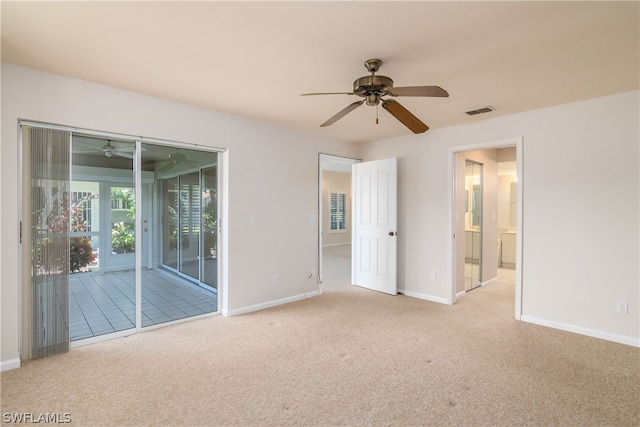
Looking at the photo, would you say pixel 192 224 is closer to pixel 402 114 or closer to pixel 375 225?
pixel 375 225

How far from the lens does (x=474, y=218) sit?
538 cm

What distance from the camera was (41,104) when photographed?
2699 mm

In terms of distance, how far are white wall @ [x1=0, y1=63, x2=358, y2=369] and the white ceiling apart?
206 millimetres

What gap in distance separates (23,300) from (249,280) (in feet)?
6.88

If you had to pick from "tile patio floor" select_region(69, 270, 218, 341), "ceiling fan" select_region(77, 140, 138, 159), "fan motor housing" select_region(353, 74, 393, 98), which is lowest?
"tile patio floor" select_region(69, 270, 218, 341)

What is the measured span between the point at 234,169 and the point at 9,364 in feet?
8.57

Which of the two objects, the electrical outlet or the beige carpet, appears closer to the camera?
the beige carpet

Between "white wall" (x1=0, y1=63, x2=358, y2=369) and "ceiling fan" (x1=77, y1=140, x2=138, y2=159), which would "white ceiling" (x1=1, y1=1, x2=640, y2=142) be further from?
"ceiling fan" (x1=77, y1=140, x2=138, y2=159)

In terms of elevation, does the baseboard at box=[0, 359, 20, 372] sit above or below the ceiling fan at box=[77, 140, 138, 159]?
below

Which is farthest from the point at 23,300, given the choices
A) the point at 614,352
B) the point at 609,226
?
the point at 609,226

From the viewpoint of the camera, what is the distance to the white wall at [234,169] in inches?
102

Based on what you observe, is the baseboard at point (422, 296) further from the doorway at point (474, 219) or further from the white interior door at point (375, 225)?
the doorway at point (474, 219)

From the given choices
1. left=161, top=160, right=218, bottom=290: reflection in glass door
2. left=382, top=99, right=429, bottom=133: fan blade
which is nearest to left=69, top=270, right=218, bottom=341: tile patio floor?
left=161, top=160, right=218, bottom=290: reflection in glass door

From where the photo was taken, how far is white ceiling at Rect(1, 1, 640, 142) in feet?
6.07
